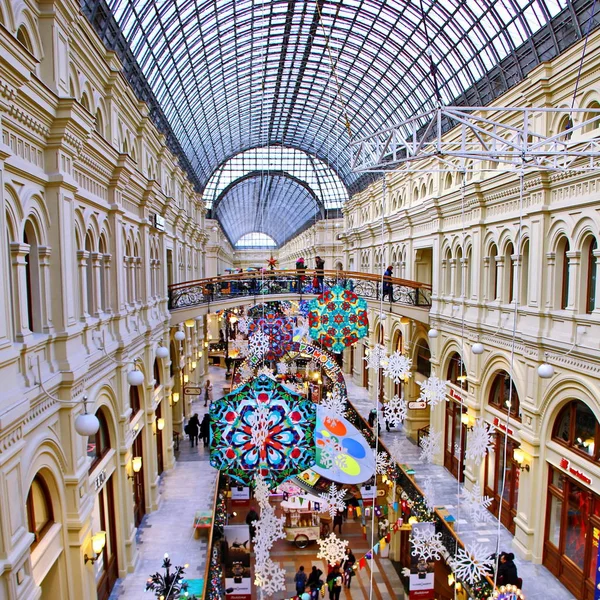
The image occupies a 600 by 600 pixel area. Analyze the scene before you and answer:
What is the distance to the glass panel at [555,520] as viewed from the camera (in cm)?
1121

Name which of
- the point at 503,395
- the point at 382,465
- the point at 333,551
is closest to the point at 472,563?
the point at 333,551

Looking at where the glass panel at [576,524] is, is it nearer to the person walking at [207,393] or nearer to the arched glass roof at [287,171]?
the person walking at [207,393]

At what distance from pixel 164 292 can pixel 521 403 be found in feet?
37.6

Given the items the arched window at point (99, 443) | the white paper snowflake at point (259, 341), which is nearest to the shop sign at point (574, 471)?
the white paper snowflake at point (259, 341)

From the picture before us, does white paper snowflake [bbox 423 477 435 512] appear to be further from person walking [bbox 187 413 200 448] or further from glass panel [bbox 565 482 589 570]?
person walking [bbox 187 413 200 448]

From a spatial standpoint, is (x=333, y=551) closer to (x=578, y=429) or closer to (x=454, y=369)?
(x=578, y=429)

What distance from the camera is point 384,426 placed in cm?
2208

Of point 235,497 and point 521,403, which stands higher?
point 521,403

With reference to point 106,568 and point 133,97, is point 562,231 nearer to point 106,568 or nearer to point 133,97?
point 133,97

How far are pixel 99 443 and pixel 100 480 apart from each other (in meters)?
0.76

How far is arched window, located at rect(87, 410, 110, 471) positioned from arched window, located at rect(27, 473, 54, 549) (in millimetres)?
1738

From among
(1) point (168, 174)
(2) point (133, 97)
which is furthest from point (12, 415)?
(1) point (168, 174)

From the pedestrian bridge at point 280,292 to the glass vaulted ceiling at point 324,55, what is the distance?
5.92 meters

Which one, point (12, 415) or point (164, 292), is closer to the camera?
point (12, 415)
